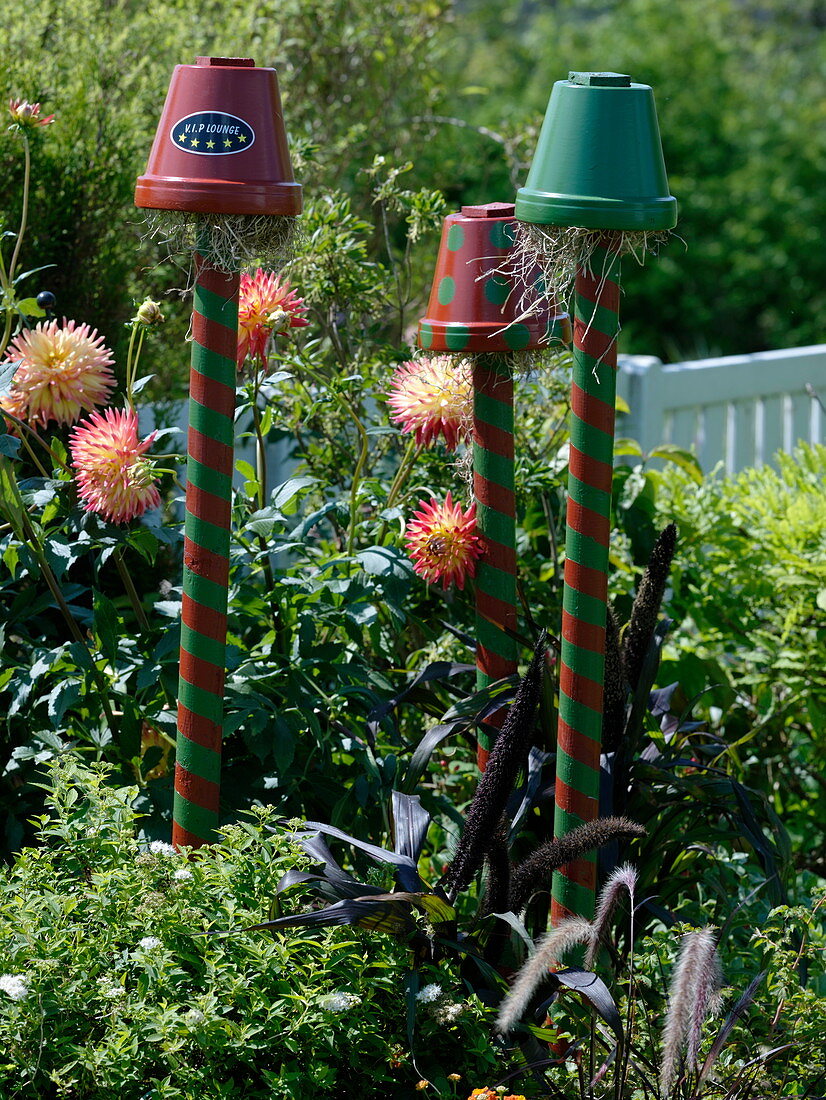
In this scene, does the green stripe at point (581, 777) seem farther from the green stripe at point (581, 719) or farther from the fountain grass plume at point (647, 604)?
the fountain grass plume at point (647, 604)

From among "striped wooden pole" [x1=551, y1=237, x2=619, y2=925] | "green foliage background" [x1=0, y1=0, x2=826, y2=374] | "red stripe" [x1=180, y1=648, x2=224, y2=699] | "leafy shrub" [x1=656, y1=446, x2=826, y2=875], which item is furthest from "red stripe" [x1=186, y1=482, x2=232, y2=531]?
"leafy shrub" [x1=656, y1=446, x2=826, y2=875]

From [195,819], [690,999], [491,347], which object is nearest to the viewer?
[690,999]

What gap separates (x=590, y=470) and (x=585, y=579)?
19 cm

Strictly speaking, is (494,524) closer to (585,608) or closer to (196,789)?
(585,608)

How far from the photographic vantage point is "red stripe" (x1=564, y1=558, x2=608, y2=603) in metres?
2.28

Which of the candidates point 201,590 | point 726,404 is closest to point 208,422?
point 201,590

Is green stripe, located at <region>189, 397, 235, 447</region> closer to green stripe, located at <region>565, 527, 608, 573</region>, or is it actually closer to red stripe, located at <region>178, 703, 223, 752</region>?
red stripe, located at <region>178, 703, 223, 752</region>

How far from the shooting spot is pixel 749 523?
13.0 feet

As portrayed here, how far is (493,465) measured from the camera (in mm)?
2557

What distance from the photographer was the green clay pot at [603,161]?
2.12m

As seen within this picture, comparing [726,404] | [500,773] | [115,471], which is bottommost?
[726,404]

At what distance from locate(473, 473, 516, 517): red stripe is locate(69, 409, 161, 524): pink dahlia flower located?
62 cm

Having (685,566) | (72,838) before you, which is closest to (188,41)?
(685,566)

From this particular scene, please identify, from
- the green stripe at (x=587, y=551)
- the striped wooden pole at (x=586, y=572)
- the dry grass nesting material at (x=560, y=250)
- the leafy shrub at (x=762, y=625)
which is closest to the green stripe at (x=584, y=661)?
the striped wooden pole at (x=586, y=572)
